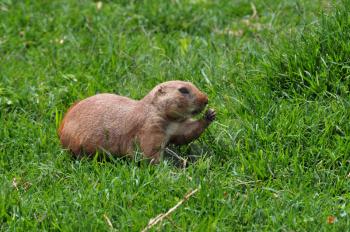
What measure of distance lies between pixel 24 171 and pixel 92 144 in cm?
46

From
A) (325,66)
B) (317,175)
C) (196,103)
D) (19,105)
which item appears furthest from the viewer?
(19,105)

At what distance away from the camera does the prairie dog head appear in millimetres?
5535

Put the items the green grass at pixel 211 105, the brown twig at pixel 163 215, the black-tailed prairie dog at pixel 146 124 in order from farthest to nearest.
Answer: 1. the black-tailed prairie dog at pixel 146 124
2. the green grass at pixel 211 105
3. the brown twig at pixel 163 215

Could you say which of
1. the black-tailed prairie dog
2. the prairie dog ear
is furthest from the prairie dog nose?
the prairie dog ear

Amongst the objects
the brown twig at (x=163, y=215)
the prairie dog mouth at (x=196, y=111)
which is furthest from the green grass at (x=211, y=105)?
the prairie dog mouth at (x=196, y=111)

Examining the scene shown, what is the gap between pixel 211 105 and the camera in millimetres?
6199

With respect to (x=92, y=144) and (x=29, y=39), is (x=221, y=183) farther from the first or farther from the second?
(x=29, y=39)

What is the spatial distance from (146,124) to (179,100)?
0.85ft

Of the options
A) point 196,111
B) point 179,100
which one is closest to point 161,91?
point 179,100

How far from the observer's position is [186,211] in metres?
4.82

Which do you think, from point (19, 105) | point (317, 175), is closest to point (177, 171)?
point (317, 175)

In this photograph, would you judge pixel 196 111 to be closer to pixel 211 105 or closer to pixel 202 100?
pixel 202 100

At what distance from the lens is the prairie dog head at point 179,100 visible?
5.54m

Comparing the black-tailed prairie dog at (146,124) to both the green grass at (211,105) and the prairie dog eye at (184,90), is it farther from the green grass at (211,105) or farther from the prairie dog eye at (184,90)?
the green grass at (211,105)
